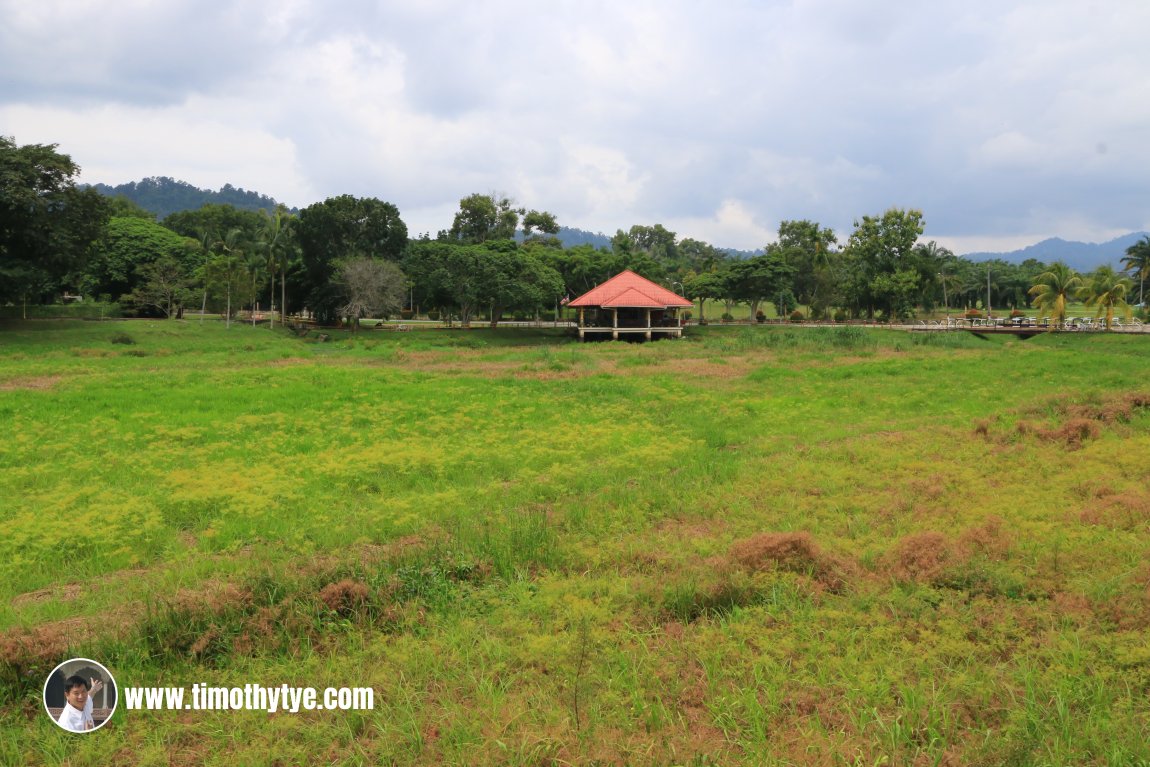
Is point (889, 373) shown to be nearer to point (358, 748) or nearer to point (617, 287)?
point (358, 748)

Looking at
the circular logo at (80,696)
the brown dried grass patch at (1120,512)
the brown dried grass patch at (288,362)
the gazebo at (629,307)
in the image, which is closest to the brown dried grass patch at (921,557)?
the brown dried grass patch at (1120,512)

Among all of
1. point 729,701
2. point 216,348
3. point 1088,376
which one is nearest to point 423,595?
point 729,701

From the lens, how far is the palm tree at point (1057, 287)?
147 ft

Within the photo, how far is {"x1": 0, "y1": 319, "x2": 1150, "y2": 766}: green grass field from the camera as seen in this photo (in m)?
4.22

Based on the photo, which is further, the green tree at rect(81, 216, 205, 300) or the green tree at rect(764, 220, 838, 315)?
the green tree at rect(764, 220, 838, 315)

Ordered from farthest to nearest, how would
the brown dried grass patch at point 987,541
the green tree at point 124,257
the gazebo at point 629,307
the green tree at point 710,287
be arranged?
the green tree at point 710,287, the green tree at point 124,257, the gazebo at point 629,307, the brown dried grass patch at point 987,541

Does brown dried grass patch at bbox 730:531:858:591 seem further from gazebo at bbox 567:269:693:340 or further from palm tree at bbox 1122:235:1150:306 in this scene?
palm tree at bbox 1122:235:1150:306

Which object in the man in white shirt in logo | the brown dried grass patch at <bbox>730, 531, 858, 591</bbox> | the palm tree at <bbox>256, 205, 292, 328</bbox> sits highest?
the palm tree at <bbox>256, 205, 292, 328</bbox>

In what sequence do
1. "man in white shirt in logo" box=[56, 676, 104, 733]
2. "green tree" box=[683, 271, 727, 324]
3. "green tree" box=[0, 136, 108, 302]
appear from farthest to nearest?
"green tree" box=[683, 271, 727, 324] → "green tree" box=[0, 136, 108, 302] → "man in white shirt in logo" box=[56, 676, 104, 733]

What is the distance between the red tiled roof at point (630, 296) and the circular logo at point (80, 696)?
43243 mm

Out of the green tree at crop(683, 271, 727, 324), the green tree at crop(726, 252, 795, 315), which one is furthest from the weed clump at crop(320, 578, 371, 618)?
the green tree at crop(683, 271, 727, 324)

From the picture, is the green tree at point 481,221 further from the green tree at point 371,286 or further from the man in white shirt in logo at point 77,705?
the man in white shirt in logo at point 77,705

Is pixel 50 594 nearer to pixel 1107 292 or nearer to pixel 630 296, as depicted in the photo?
pixel 630 296

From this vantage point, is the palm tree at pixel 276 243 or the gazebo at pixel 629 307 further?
the palm tree at pixel 276 243
